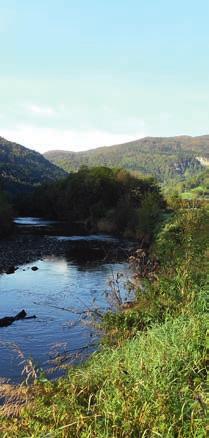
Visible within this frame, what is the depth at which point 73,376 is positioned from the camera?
905 cm

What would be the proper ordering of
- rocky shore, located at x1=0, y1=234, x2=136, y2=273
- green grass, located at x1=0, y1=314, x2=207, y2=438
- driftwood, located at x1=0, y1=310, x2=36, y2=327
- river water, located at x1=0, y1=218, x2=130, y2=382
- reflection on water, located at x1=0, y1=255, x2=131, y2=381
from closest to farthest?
green grass, located at x1=0, y1=314, x2=207, y2=438, river water, located at x1=0, y1=218, x2=130, y2=382, reflection on water, located at x1=0, y1=255, x2=131, y2=381, driftwood, located at x1=0, y1=310, x2=36, y2=327, rocky shore, located at x1=0, y1=234, x2=136, y2=273

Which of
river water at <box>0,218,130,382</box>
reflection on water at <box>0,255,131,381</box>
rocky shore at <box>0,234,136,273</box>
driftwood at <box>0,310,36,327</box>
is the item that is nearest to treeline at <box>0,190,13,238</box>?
rocky shore at <box>0,234,136,273</box>

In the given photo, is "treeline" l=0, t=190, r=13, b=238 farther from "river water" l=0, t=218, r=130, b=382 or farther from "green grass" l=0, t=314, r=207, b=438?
"green grass" l=0, t=314, r=207, b=438

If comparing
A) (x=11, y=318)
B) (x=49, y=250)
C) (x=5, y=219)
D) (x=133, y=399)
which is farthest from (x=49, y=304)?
(x=5, y=219)

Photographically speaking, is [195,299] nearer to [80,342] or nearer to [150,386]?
[150,386]

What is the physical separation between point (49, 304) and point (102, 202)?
77716 millimetres

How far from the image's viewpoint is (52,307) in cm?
2802

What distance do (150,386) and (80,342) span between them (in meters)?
12.7

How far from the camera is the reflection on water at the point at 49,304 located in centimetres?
1942

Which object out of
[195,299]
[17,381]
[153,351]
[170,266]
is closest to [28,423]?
[153,351]

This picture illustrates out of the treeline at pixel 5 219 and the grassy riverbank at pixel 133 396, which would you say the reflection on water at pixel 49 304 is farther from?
the treeline at pixel 5 219

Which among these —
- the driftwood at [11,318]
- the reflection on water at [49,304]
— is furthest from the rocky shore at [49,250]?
the driftwood at [11,318]

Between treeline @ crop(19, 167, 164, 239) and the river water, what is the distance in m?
25.3

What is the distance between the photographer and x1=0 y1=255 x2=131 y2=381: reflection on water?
1942cm
